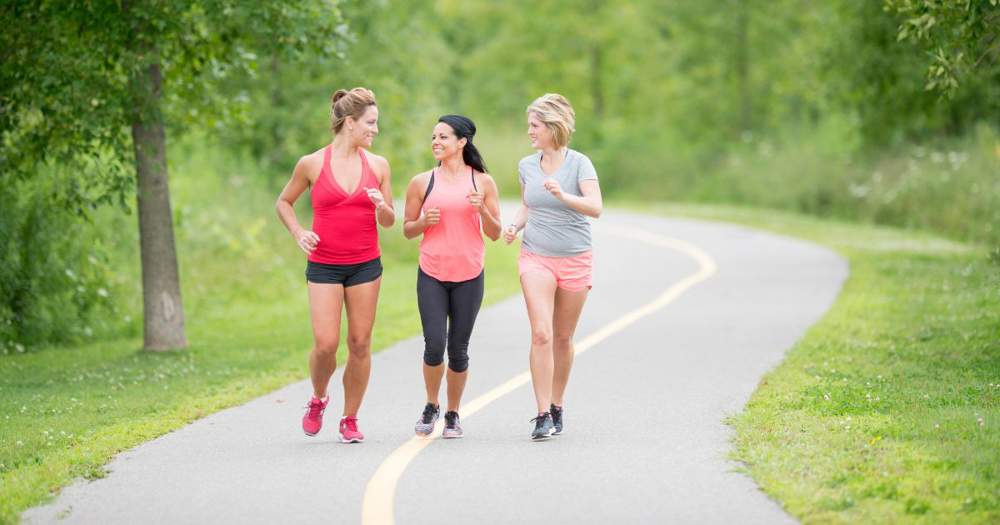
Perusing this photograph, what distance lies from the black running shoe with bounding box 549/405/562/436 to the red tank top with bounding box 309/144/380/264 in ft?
5.27

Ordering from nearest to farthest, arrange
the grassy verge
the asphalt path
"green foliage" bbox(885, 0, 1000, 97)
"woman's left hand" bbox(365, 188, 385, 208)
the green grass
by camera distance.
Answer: the grassy verge → the asphalt path → "woman's left hand" bbox(365, 188, 385, 208) → the green grass → "green foliage" bbox(885, 0, 1000, 97)

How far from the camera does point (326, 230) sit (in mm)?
8688

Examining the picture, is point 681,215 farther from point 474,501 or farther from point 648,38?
point 474,501

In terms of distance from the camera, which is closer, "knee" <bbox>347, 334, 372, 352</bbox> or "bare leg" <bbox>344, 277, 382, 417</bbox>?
"bare leg" <bbox>344, 277, 382, 417</bbox>

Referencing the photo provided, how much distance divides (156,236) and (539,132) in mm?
6443

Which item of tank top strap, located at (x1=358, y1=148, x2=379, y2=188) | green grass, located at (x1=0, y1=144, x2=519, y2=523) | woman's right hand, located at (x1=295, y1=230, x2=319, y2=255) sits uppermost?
tank top strap, located at (x1=358, y1=148, x2=379, y2=188)

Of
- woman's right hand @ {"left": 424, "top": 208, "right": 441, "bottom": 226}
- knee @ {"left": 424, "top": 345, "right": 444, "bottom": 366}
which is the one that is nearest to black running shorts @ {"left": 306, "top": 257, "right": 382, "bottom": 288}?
woman's right hand @ {"left": 424, "top": 208, "right": 441, "bottom": 226}

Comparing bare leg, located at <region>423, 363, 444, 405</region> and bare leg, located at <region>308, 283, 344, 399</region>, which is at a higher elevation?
bare leg, located at <region>308, 283, 344, 399</region>

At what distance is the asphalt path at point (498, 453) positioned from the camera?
7.16 meters

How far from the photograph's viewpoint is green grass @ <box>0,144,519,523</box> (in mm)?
9336

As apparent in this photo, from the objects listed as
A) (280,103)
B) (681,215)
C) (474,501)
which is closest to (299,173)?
(474,501)

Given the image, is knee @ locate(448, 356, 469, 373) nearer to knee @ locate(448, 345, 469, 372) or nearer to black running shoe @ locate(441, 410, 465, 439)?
knee @ locate(448, 345, 469, 372)

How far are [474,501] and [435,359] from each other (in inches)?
73.9

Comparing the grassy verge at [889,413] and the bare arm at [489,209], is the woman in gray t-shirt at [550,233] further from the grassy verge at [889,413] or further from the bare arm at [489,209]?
the grassy verge at [889,413]
